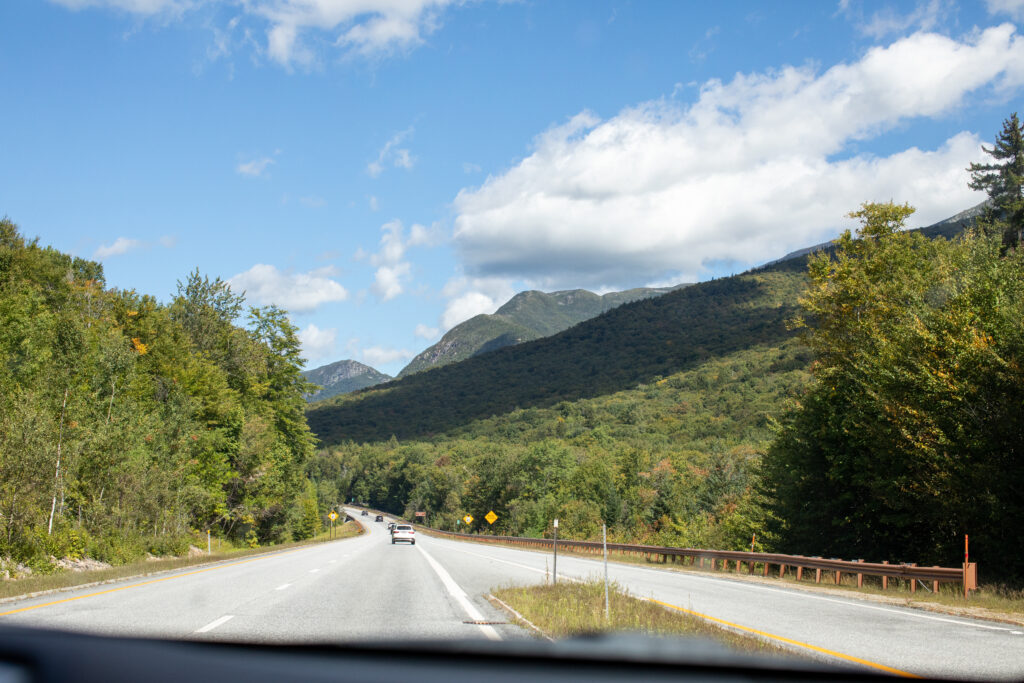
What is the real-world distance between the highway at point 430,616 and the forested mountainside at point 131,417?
19.7 ft

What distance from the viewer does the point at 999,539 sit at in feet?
66.9

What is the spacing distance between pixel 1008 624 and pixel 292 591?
13641 mm

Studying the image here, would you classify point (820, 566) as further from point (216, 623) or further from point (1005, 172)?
point (1005, 172)

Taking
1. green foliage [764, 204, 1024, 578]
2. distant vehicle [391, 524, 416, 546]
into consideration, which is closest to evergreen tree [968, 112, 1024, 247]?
green foliage [764, 204, 1024, 578]

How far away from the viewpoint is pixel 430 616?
38.2ft

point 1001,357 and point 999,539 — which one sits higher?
point 1001,357

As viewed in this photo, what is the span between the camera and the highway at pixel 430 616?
8.86 metres

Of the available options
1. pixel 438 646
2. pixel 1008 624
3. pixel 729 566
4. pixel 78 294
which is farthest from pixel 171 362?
pixel 438 646

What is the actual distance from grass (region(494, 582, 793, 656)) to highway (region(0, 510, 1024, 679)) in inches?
22.0

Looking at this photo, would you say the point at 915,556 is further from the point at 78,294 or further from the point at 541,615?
the point at 78,294

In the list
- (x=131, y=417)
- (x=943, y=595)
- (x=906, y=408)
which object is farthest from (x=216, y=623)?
(x=131, y=417)

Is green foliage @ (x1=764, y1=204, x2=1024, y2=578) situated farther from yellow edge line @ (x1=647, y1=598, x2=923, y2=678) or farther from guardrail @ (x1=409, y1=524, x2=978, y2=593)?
yellow edge line @ (x1=647, y1=598, x2=923, y2=678)

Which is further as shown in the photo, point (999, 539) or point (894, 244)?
point (894, 244)

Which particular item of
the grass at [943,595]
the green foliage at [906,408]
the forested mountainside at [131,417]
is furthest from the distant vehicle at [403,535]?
the grass at [943,595]
